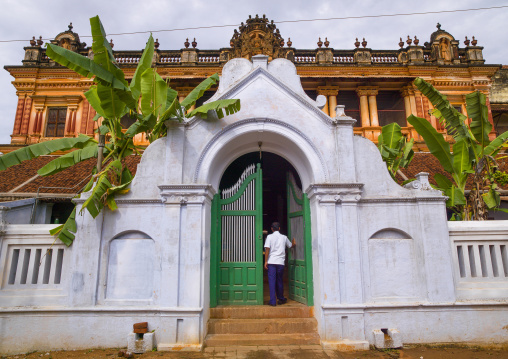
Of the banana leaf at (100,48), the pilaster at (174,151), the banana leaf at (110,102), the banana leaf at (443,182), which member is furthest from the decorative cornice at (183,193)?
the banana leaf at (443,182)

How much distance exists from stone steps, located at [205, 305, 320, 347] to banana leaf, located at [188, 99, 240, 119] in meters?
3.82

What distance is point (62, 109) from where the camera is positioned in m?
16.3

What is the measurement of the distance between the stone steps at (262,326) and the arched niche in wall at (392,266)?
1.40m

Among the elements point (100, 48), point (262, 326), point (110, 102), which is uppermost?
point (100, 48)

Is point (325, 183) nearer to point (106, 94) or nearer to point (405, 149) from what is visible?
A: point (405, 149)

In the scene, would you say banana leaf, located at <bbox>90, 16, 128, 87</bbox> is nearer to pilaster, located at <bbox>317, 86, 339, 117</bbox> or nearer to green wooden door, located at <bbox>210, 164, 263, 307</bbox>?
green wooden door, located at <bbox>210, 164, 263, 307</bbox>

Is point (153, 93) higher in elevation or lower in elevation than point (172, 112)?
higher

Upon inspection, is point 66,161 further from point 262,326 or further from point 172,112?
point 262,326

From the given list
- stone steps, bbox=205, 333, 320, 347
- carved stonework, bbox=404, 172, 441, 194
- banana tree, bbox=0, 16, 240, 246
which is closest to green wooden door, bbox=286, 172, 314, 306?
stone steps, bbox=205, 333, 320, 347

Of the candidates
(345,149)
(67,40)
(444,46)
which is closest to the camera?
(345,149)

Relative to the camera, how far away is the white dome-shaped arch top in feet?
20.6

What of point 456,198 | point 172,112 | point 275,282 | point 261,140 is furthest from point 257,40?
point 275,282

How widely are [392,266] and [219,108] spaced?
439 cm

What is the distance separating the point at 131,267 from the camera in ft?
19.5
